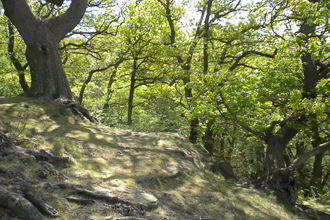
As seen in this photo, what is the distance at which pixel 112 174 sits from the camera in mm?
6012

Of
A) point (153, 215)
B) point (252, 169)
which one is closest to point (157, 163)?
point (153, 215)

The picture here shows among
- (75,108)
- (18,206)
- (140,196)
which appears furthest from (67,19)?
(18,206)

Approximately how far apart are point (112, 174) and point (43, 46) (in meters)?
5.97

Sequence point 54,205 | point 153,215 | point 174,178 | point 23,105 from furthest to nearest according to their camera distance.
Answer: point 23,105, point 174,178, point 153,215, point 54,205

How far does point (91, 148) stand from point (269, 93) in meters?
7.09

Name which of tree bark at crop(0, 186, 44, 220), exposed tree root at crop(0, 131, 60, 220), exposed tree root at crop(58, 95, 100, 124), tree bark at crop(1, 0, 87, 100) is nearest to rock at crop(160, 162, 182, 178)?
exposed tree root at crop(0, 131, 60, 220)

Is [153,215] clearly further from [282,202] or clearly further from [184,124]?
[184,124]

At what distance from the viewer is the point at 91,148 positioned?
286 inches

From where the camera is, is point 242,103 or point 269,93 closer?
point 242,103

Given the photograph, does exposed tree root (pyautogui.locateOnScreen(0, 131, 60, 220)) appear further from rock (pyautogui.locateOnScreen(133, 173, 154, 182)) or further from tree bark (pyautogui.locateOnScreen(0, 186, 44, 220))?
rock (pyautogui.locateOnScreen(133, 173, 154, 182))

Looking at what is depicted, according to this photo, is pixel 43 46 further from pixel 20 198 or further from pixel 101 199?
pixel 20 198

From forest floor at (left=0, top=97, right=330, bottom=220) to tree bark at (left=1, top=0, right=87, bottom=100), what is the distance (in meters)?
0.76

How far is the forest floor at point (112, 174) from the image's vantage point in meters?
4.34

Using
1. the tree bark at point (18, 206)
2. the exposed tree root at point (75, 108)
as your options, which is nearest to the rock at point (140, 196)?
the tree bark at point (18, 206)
